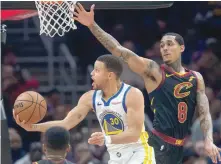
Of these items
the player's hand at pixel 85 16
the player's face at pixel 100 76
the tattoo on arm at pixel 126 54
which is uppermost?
the player's hand at pixel 85 16

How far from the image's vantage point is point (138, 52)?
13.6 metres

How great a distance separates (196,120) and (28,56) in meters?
3.11

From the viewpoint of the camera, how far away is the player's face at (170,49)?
363 inches

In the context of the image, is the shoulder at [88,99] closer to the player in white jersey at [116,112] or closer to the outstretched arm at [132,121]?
the player in white jersey at [116,112]

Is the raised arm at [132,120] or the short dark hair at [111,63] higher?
the short dark hair at [111,63]

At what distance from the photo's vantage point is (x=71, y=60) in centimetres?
1389

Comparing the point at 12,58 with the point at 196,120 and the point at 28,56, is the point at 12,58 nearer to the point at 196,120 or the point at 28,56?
the point at 28,56

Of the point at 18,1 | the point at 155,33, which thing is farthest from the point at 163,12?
the point at 18,1

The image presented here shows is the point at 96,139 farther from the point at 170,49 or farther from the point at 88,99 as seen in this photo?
the point at 170,49

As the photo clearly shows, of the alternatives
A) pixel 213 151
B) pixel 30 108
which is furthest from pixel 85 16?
pixel 213 151

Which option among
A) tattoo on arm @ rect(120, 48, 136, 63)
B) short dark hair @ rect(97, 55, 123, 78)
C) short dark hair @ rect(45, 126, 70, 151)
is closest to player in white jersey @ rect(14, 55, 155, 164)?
short dark hair @ rect(97, 55, 123, 78)

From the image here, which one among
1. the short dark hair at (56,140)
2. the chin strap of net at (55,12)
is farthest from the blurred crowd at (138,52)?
the short dark hair at (56,140)

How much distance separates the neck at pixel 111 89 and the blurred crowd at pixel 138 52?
3583 millimetres

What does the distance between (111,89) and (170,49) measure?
3.28 feet
